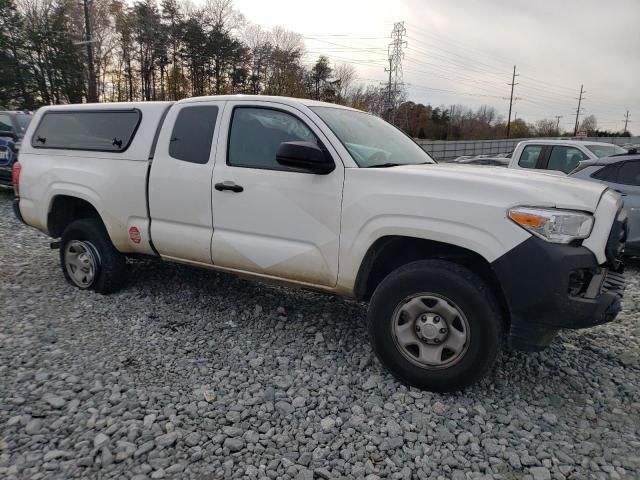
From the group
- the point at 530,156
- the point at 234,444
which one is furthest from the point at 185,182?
the point at 530,156

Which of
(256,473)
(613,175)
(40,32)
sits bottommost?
(256,473)

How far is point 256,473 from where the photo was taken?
7.40ft

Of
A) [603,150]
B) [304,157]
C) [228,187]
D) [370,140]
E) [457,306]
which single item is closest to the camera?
[457,306]

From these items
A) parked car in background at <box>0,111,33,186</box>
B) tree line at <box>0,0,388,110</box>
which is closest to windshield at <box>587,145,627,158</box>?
parked car in background at <box>0,111,33,186</box>

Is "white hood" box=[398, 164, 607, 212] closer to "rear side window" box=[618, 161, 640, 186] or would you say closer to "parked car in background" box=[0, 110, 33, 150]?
"rear side window" box=[618, 161, 640, 186]

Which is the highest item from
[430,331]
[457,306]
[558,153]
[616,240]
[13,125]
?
[13,125]

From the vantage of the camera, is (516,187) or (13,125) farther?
(13,125)

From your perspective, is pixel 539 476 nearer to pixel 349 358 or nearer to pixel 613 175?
pixel 349 358

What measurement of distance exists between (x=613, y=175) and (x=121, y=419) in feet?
20.5

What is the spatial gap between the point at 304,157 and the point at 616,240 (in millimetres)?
1967

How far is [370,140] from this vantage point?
Answer: 3656mm

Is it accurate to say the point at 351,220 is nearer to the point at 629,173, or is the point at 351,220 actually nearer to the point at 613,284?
the point at 613,284

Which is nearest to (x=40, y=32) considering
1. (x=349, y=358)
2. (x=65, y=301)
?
(x=65, y=301)

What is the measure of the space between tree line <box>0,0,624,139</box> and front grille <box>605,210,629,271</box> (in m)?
39.0
